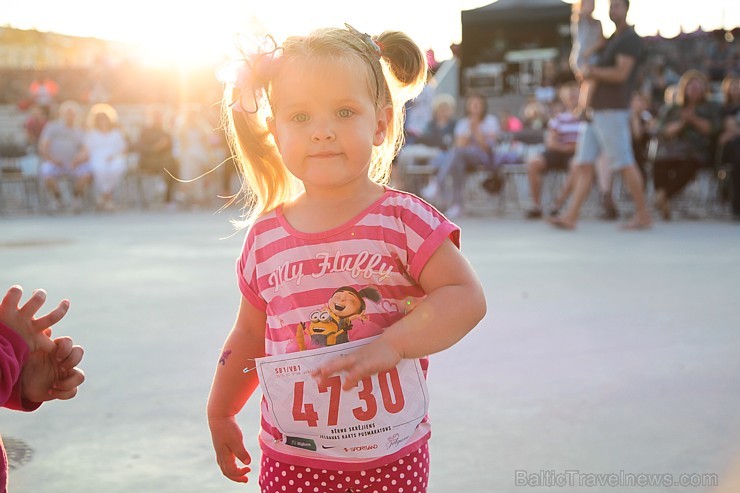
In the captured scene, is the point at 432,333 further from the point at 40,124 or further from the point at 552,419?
the point at 40,124

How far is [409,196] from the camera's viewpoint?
1435 millimetres

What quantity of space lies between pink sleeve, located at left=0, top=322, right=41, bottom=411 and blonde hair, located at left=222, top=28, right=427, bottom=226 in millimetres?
453

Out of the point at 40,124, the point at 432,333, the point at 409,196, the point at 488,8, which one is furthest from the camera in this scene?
the point at 488,8

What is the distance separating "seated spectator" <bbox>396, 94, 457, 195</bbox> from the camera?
1060 centimetres

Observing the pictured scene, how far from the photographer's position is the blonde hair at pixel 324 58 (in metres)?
1.42

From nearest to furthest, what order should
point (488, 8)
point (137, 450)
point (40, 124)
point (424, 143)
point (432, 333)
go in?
point (432, 333)
point (137, 450)
point (424, 143)
point (40, 124)
point (488, 8)

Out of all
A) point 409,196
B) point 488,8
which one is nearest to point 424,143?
point 409,196

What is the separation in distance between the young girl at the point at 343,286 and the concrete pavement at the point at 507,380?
2.27 feet

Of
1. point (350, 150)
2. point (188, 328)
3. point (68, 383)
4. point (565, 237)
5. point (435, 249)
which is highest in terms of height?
point (350, 150)

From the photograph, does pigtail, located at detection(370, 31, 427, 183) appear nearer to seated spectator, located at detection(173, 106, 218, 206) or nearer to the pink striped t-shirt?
the pink striped t-shirt

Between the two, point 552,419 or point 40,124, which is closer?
point 552,419

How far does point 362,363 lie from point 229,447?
0.45 m

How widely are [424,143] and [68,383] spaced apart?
9762 mm

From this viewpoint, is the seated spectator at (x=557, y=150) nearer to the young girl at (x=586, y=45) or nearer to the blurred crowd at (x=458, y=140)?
the blurred crowd at (x=458, y=140)
